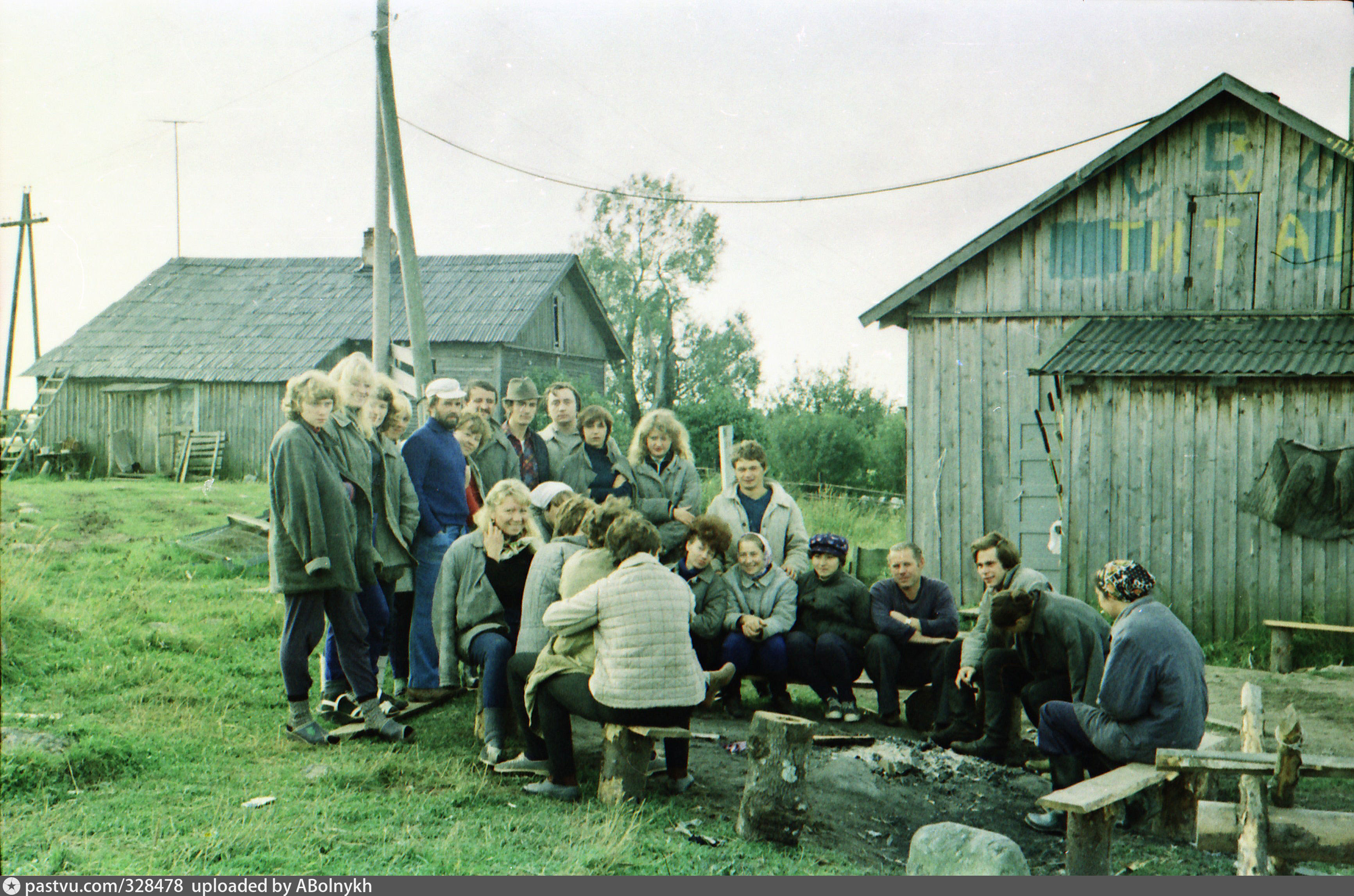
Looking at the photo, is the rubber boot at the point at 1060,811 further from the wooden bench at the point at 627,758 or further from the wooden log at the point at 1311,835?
the wooden bench at the point at 627,758

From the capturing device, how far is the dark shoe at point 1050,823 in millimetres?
5109

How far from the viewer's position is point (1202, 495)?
10.3 metres

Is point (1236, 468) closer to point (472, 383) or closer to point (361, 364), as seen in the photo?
point (472, 383)

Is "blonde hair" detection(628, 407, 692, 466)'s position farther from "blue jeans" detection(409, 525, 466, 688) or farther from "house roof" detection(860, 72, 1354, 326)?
"house roof" detection(860, 72, 1354, 326)

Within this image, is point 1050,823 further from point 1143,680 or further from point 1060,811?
point 1143,680

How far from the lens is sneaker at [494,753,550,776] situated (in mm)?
5156

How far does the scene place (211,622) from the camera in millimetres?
8203

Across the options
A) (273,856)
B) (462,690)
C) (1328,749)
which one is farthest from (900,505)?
(273,856)

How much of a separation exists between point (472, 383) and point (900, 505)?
1281 cm

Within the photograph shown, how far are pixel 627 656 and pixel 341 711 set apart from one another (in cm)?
218

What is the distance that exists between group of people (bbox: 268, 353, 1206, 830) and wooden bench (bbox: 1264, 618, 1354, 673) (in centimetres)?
467

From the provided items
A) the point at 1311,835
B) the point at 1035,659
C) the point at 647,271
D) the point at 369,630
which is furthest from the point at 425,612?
the point at 647,271

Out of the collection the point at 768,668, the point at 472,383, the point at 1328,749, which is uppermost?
the point at 472,383

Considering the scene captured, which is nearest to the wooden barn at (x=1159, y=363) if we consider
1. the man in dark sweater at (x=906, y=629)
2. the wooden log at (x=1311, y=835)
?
the man in dark sweater at (x=906, y=629)
